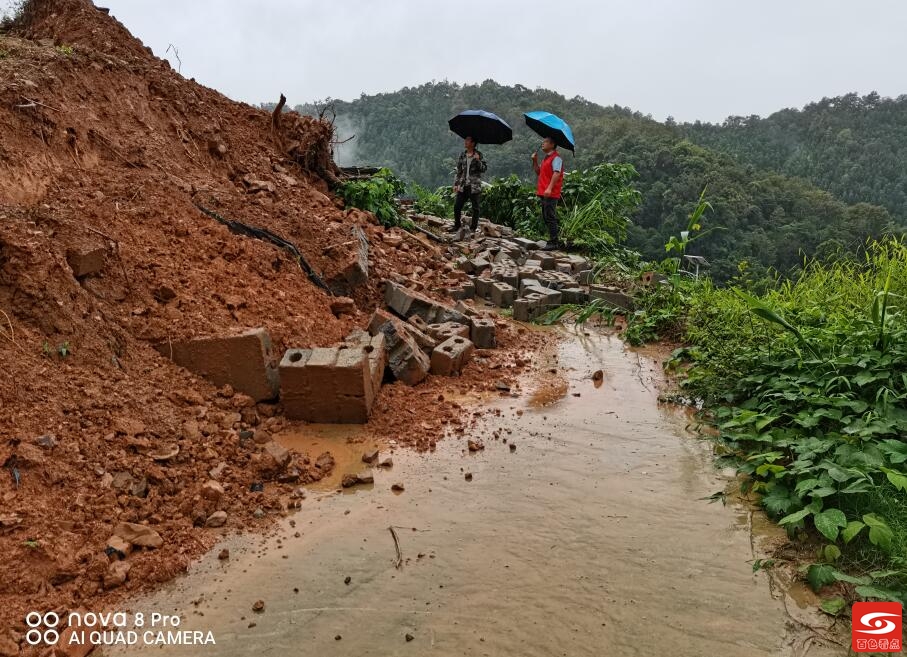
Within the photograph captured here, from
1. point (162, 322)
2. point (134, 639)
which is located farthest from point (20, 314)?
point (134, 639)

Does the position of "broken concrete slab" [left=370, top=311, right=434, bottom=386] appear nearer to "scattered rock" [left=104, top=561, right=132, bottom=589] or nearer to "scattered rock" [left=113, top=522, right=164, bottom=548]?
"scattered rock" [left=113, top=522, right=164, bottom=548]

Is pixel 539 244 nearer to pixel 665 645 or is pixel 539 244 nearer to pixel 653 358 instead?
pixel 653 358

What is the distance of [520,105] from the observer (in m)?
48.6

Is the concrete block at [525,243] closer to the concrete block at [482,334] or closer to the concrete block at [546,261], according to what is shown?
the concrete block at [546,261]

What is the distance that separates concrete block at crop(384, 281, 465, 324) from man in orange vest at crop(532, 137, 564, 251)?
417 cm

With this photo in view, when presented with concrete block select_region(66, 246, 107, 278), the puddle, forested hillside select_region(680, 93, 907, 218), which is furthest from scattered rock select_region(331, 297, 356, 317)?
forested hillside select_region(680, 93, 907, 218)

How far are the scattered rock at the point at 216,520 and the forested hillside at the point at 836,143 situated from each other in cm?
3538

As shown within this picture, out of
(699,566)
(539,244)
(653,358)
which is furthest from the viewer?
(539,244)

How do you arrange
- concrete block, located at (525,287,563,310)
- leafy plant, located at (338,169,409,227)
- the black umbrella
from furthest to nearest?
the black umbrella
leafy plant, located at (338,169,409,227)
concrete block, located at (525,287,563,310)

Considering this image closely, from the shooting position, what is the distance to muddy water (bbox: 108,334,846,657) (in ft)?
7.54

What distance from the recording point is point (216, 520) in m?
2.93

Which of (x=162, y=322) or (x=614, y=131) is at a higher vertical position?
(x=614, y=131)

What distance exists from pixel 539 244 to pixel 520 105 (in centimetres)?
4264

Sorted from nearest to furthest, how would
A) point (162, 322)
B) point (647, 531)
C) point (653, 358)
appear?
1. point (647, 531)
2. point (162, 322)
3. point (653, 358)
